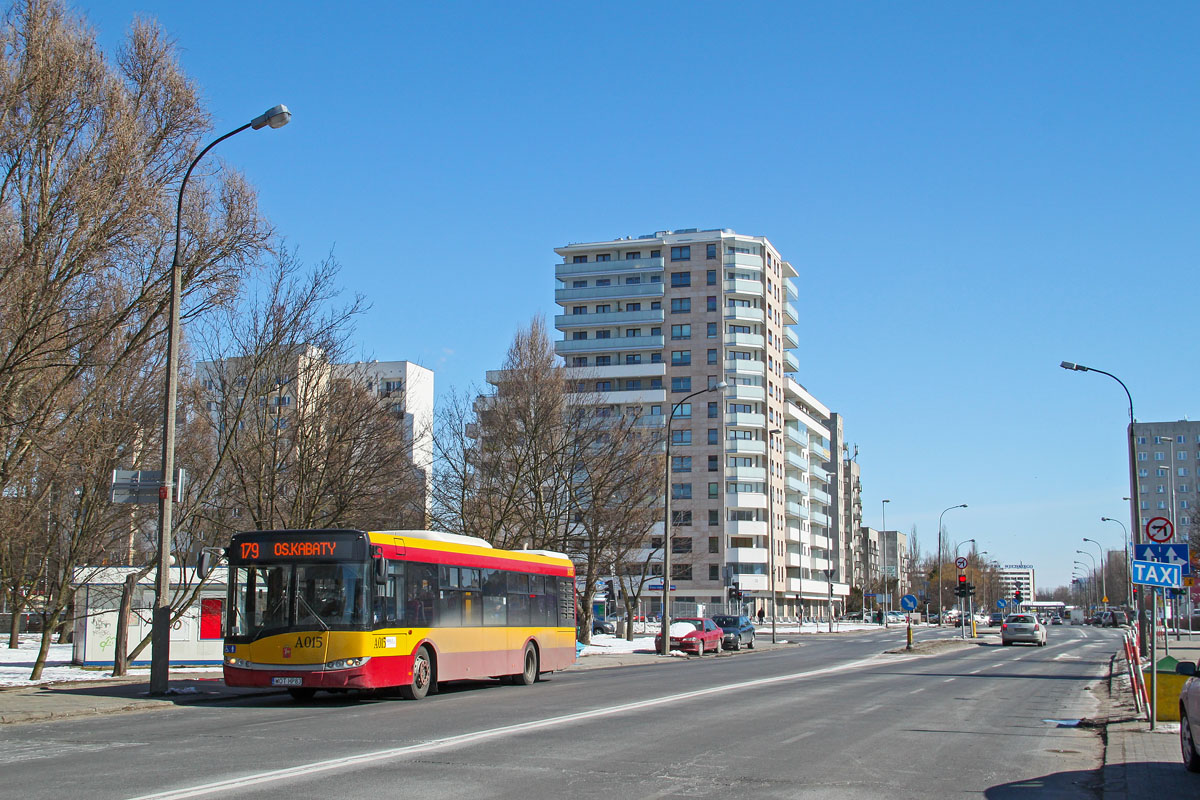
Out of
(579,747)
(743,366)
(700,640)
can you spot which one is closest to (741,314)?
(743,366)

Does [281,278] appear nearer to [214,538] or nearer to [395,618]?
[214,538]

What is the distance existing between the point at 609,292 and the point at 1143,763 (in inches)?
3851

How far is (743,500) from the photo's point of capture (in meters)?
104

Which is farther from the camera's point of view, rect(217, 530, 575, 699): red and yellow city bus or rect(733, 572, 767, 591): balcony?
rect(733, 572, 767, 591): balcony

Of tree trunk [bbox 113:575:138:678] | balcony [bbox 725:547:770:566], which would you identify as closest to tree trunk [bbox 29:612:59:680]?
tree trunk [bbox 113:575:138:678]

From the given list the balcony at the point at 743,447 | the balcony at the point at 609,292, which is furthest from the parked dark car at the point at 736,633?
the balcony at the point at 609,292

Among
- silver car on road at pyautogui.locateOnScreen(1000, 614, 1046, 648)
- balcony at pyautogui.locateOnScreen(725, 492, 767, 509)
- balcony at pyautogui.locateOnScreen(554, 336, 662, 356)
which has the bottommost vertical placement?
silver car on road at pyautogui.locateOnScreen(1000, 614, 1046, 648)

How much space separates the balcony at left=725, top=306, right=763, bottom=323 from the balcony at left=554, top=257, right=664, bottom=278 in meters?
7.75

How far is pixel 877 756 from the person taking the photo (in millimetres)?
12586

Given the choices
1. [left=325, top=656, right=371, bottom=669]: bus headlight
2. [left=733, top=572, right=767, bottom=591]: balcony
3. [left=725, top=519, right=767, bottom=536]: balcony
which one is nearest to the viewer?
[left=325, top=656, right=371, bottom=669]: bus headlight

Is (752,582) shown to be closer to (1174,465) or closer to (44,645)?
(44,645)

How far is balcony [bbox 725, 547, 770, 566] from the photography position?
4063 inches

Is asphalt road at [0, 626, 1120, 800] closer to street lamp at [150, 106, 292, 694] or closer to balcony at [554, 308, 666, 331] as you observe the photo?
street lamp at [150, 106, 292, 694]

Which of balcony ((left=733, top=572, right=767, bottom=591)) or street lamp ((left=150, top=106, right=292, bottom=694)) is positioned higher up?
street lamp ((left=150, top=106, right=292, bottom=694))
